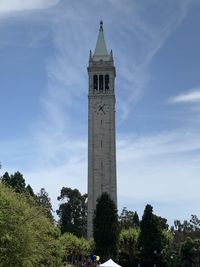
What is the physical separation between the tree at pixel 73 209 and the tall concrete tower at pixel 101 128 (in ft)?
52.2

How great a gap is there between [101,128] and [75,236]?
75.6ft

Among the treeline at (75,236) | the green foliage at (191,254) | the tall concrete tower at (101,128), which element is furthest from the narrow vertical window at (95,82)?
the green foliage at (191,254)

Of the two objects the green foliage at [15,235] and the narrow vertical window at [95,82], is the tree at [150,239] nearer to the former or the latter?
the green foliage at [15,235]

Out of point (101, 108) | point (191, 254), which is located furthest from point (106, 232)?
point (101, 108)

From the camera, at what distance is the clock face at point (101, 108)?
91125mm

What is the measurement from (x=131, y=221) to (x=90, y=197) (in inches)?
673

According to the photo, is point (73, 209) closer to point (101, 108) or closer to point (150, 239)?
point (101, 108)

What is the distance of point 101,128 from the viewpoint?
90.4m

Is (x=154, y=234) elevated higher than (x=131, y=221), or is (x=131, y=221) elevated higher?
(x=131, y=221)

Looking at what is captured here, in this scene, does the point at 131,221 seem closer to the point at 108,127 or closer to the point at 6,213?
the point at 108,127

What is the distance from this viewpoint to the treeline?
93.4 ft

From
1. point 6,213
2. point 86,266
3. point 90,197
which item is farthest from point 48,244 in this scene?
point 90,197

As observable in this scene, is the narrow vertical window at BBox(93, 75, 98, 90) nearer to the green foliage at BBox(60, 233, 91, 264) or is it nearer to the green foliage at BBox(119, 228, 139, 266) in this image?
the green foliage at BBox(60, 233, 91, 264)

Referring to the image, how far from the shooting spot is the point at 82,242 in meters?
69.9
